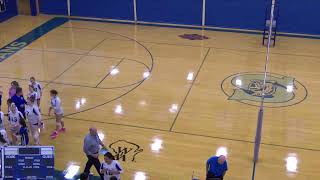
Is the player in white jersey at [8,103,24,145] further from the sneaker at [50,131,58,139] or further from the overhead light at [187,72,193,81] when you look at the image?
the overhead light at [187,72,193,81]

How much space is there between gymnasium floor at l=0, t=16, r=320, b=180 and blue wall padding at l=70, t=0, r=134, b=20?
100 centimetres

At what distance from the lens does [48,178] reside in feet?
26.0

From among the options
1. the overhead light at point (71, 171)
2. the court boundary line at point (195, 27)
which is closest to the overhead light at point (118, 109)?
the overhead light at point (71, 171)

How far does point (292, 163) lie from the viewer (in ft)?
31.2

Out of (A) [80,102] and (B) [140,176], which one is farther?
(A) [80,102]

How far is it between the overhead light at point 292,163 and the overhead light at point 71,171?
447 cm

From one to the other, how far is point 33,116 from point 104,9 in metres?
11.4

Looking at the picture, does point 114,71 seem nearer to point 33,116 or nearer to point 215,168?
point 33,116

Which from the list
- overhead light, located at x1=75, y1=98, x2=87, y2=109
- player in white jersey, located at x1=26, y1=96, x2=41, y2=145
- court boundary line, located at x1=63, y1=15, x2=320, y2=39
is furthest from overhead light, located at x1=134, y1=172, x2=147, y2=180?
court boundary line, located at x1=63, y1=15, x2=320, y2=39

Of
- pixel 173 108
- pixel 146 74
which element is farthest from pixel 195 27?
pixel 173 108

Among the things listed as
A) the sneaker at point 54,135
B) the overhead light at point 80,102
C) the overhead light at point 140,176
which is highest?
the overhead light at point 80,102

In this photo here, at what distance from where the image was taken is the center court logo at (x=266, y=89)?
40.8ft

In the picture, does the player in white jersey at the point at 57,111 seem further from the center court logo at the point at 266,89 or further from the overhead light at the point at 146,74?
the center court logo at the point at 266,89

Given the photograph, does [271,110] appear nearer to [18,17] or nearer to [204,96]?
[204,96]
